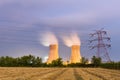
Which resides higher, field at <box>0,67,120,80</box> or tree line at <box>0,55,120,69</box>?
tree line at <box>0,55,120,69</box>

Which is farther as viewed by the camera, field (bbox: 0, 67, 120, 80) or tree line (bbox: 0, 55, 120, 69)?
tree line (bbox: 0, 55, 120, 69)

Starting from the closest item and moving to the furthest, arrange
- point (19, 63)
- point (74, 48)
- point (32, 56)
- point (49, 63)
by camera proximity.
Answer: point (74, 48), point (49, 63), point (19, 63), point (32, 56)

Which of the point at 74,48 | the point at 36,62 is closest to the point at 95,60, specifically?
the point at 36,62

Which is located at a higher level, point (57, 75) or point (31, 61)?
point (31, 61)

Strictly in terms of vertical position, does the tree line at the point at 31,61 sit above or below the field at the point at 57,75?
above

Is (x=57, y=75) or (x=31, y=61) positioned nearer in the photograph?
(x=57, y=75)

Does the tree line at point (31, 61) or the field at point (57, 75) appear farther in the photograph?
the tree line at point (31, 61)

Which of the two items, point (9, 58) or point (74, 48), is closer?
point (74, 48)

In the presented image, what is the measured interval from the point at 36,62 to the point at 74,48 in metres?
41.4

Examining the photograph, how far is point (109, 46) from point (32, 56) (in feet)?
151

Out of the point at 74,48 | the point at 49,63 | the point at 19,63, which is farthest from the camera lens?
the point at 19,63

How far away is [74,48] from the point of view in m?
95.9

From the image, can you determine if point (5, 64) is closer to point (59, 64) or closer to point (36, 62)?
point (36, 62)

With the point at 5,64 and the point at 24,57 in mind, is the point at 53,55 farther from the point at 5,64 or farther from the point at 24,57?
the point at 24,57
